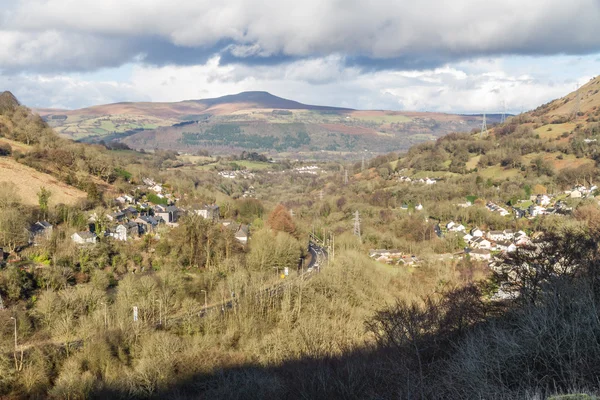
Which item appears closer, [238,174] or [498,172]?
[498,172]

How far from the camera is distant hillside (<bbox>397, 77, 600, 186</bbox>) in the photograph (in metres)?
51.0

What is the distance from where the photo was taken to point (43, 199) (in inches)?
1112

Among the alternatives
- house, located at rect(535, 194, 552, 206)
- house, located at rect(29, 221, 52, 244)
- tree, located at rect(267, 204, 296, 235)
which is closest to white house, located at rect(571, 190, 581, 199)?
house, located at rect(535, 194, 552, 206)

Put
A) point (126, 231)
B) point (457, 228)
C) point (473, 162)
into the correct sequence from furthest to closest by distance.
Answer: point (473, 162) → point (457, 228) → point (126, 231)

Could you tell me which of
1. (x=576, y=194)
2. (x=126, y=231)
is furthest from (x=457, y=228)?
(x=126, y=231)

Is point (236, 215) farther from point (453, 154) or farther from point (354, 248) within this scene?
point (453, 154)

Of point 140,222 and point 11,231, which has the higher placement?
point 11,231

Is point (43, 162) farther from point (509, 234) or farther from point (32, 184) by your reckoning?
point (509, 234)

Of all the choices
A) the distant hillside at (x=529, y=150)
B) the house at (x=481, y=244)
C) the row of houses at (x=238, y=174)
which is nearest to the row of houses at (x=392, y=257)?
the house at (x=481, y=244)

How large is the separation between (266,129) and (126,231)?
13807cm

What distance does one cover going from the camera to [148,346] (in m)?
16.6

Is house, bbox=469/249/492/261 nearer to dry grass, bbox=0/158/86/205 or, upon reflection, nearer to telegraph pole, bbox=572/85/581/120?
dry grass, bbox=0/158/86/205

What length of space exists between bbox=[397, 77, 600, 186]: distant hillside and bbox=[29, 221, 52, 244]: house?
43.7m

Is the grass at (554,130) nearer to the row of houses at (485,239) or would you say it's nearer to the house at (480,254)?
the row of houses at (485,239)
